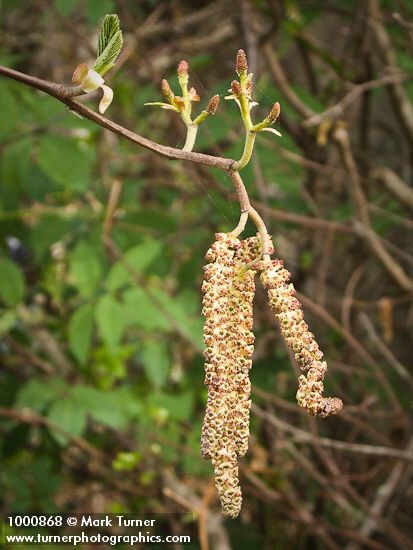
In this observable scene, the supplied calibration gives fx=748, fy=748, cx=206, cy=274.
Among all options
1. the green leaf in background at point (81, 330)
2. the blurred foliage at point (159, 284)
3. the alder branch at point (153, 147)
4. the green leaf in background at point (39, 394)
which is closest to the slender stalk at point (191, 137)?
the alder branch at point (153, 147)

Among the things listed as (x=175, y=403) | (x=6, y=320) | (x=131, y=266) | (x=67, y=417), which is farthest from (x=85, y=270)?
(x=175, y=403)

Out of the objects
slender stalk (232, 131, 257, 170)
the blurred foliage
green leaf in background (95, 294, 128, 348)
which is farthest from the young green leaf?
green leaf in background (95, 294, 128, 348)

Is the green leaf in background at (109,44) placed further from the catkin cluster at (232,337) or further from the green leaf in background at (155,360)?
the green leaf in background at (155,360)

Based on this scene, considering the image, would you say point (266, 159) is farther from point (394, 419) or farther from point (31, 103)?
point (394, 419)

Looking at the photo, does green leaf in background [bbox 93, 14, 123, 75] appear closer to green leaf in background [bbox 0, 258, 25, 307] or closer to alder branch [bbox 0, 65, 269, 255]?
alder branch [bbox 0, 65, 269, 255]

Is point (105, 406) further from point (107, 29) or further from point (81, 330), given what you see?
point (107, 29)

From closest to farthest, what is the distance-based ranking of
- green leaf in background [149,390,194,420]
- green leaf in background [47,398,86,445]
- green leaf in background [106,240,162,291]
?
1. green leaf in background [47,398,86,445]
2. green leaf in background [106,240,162,291]
3. green leaf in background [149,390,194,420]
